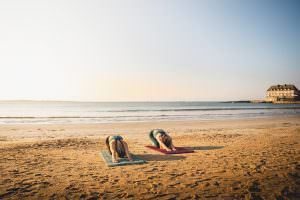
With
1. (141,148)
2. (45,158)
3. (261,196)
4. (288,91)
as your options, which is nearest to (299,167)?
(261,196)

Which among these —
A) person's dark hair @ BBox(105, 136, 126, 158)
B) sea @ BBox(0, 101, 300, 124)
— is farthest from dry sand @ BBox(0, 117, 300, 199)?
sea @ BBox(0, 101, 300, 124)

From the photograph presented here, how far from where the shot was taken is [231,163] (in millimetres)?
7297

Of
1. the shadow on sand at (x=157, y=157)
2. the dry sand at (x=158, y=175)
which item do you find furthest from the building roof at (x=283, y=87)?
the shadow on sand at (x=157, y=157)

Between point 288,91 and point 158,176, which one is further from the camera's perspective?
point 288,91

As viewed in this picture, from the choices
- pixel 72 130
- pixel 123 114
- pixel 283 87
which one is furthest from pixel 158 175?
pixel 283 87

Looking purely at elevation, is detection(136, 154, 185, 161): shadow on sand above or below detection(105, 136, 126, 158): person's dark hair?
below

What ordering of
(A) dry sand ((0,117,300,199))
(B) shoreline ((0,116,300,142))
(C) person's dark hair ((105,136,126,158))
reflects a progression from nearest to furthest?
(A) dry sand ((0,117,300,199)) → (C) person's dark hair ((105,136,126,158)) → (B) shoreline ((0,116,300,142))

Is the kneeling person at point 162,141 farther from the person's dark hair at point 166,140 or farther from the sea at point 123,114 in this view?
the sea at point 123,114

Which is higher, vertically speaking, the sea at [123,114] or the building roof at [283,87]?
the building roof at [283,87]

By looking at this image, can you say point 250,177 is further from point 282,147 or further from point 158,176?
point 282,147

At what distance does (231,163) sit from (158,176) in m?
2.73

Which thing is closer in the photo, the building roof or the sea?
the sea

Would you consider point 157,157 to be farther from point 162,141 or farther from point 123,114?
point 123,114

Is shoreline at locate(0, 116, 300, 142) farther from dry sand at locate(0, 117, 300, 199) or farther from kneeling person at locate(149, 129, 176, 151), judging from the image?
dry sand at locate(0, 117, 300, 199)
